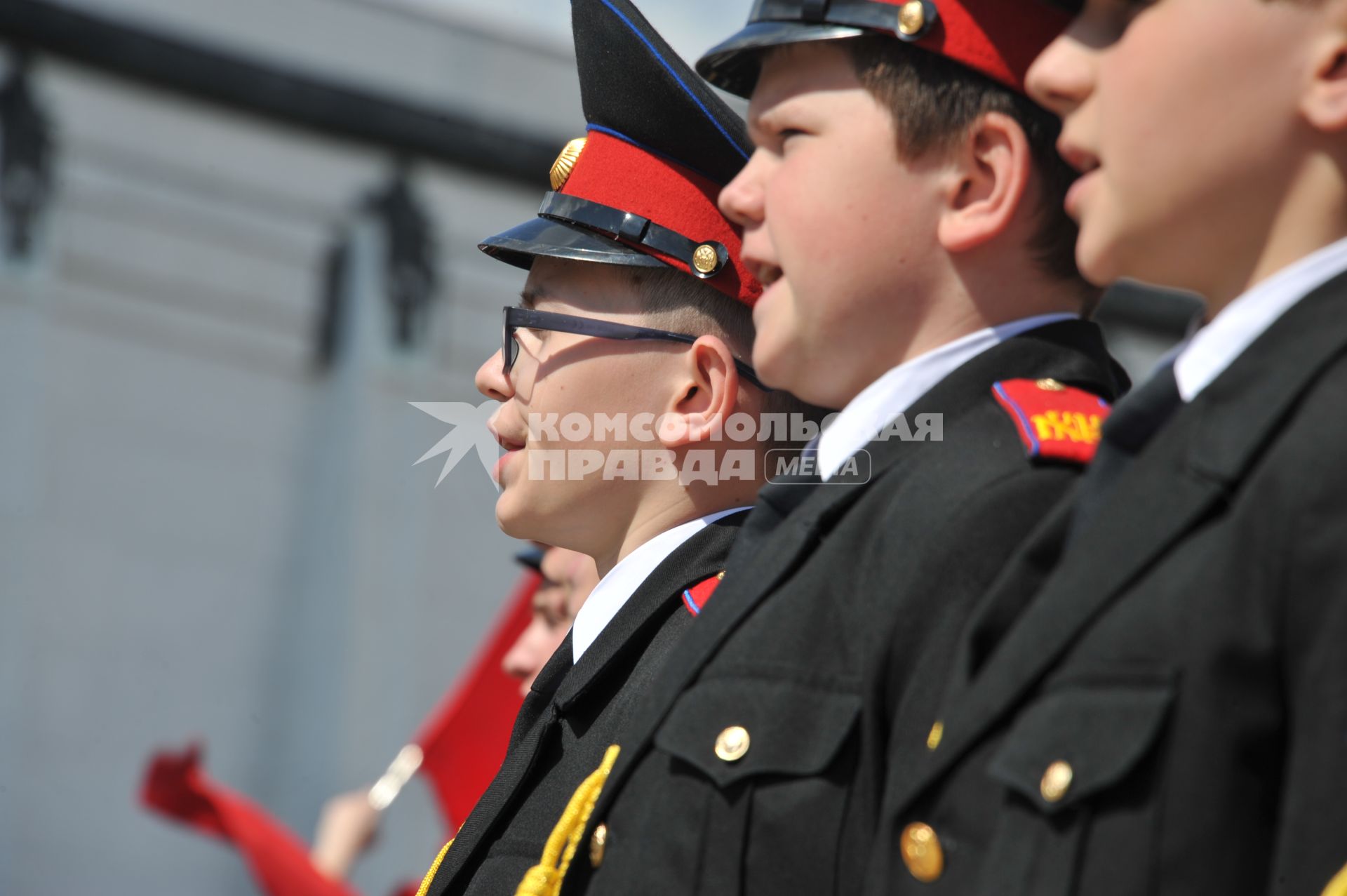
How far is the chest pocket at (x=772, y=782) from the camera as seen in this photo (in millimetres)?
1472

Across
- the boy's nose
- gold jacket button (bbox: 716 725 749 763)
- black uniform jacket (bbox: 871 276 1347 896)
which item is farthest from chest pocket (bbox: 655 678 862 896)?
the boy's nose

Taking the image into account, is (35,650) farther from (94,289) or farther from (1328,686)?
(1328,686)

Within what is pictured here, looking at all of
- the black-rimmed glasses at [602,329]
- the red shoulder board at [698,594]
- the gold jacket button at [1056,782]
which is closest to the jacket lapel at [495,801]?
the red shoulder board at [698,594]

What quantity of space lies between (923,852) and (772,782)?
253 millimetres

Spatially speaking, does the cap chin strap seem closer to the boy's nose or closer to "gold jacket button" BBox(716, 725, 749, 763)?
the boy's nose

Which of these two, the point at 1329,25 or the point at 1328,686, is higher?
the point at 1329,25

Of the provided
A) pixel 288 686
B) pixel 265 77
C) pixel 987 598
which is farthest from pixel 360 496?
pixel 987 598

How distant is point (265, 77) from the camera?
31.3ft

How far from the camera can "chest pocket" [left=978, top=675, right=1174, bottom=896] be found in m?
1.08

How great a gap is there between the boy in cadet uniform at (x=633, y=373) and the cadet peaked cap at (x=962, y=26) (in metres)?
0.60

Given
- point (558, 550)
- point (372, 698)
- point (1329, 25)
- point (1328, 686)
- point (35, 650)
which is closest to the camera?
point (1328, 686)

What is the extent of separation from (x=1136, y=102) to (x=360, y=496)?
8.40 metres

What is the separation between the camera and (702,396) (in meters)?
2.35

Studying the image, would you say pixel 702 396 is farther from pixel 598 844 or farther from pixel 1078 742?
pixel 1078 742
